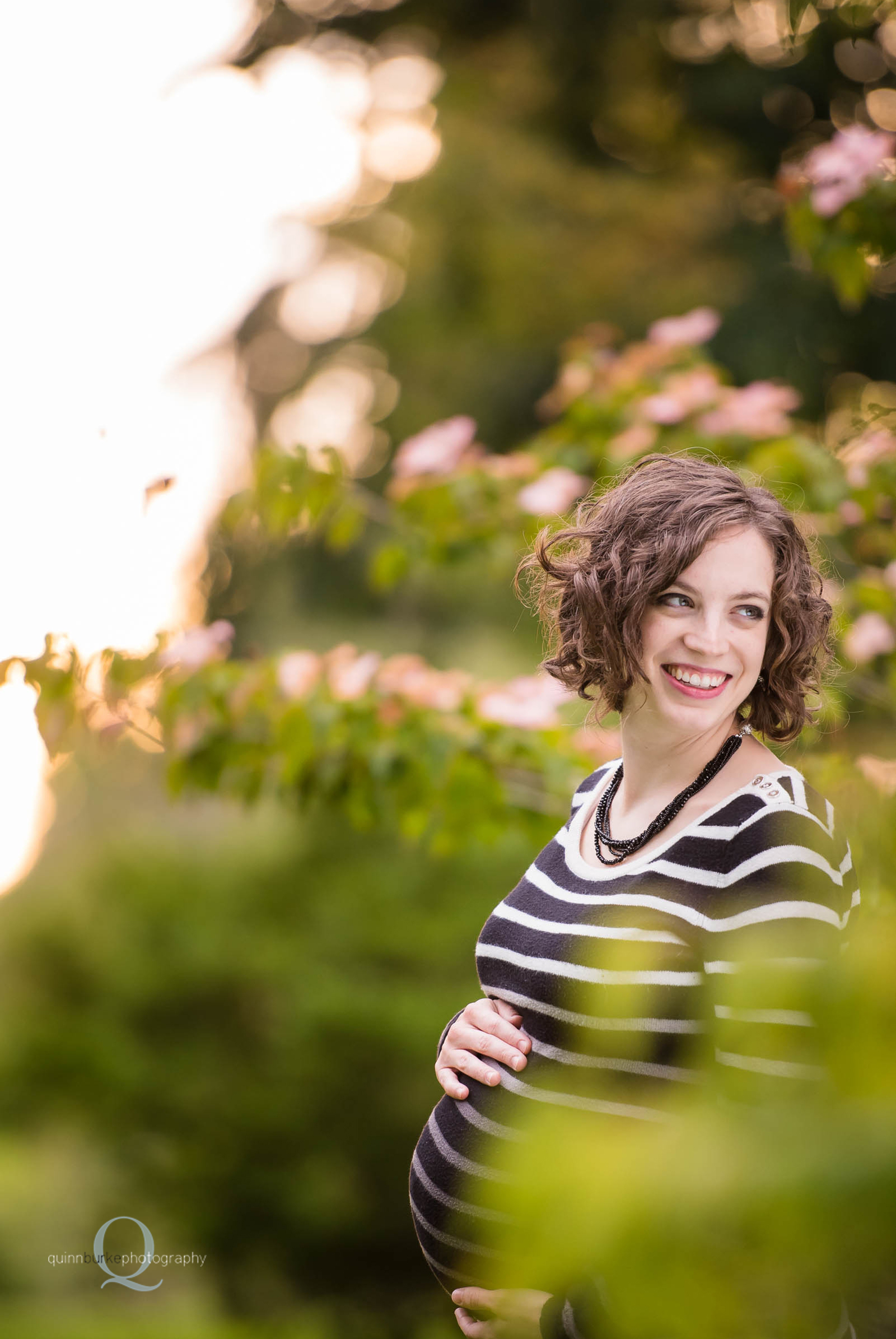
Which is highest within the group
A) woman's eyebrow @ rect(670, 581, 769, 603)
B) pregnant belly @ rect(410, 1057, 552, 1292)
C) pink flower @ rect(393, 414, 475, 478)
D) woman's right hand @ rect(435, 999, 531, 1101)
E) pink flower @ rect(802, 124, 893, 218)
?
pink flower @ rect(802, 124, 893, 218)

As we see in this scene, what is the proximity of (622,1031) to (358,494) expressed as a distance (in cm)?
178

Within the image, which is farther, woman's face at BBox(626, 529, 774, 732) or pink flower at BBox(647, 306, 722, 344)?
pink flower at BBox(647, 306, 722, 344)

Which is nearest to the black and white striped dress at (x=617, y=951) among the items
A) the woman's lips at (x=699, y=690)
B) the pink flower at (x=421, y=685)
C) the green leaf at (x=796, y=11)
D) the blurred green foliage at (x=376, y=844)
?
the woman's lips at (x=699, y=690)

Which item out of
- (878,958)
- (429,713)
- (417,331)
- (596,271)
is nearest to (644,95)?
(596,271)

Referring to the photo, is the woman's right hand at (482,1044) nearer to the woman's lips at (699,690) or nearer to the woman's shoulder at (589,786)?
the woman's shoulder at (589,786)

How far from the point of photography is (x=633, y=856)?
1.21m

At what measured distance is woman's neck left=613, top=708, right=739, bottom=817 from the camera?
1.23m

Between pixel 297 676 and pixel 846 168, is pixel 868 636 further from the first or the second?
pixel 297 676

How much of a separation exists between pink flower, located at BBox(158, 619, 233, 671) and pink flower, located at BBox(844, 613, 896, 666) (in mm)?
1250

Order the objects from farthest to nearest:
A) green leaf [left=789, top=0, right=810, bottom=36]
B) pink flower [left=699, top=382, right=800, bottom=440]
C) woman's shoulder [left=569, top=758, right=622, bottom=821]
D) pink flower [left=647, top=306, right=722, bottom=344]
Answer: pink flower [left=647, top=306, right=722, bottom=344] → pink flower [left=699, top=382, right=800, bottom=440] → woman's shoulder [left=569, top=758, right=622, bottom=821] → green leaf [left=789, top=0, right=810, bottom=36]

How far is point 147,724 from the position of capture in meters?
2.20

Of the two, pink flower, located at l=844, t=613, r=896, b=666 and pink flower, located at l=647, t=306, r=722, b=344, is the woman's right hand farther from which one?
pink flower, located at l=647, t=306, r=722, b=344

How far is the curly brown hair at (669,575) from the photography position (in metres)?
1.19

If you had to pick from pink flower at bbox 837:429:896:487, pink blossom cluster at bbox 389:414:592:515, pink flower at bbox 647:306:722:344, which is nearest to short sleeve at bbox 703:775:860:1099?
pink flower at bbox 837:429:896:487
